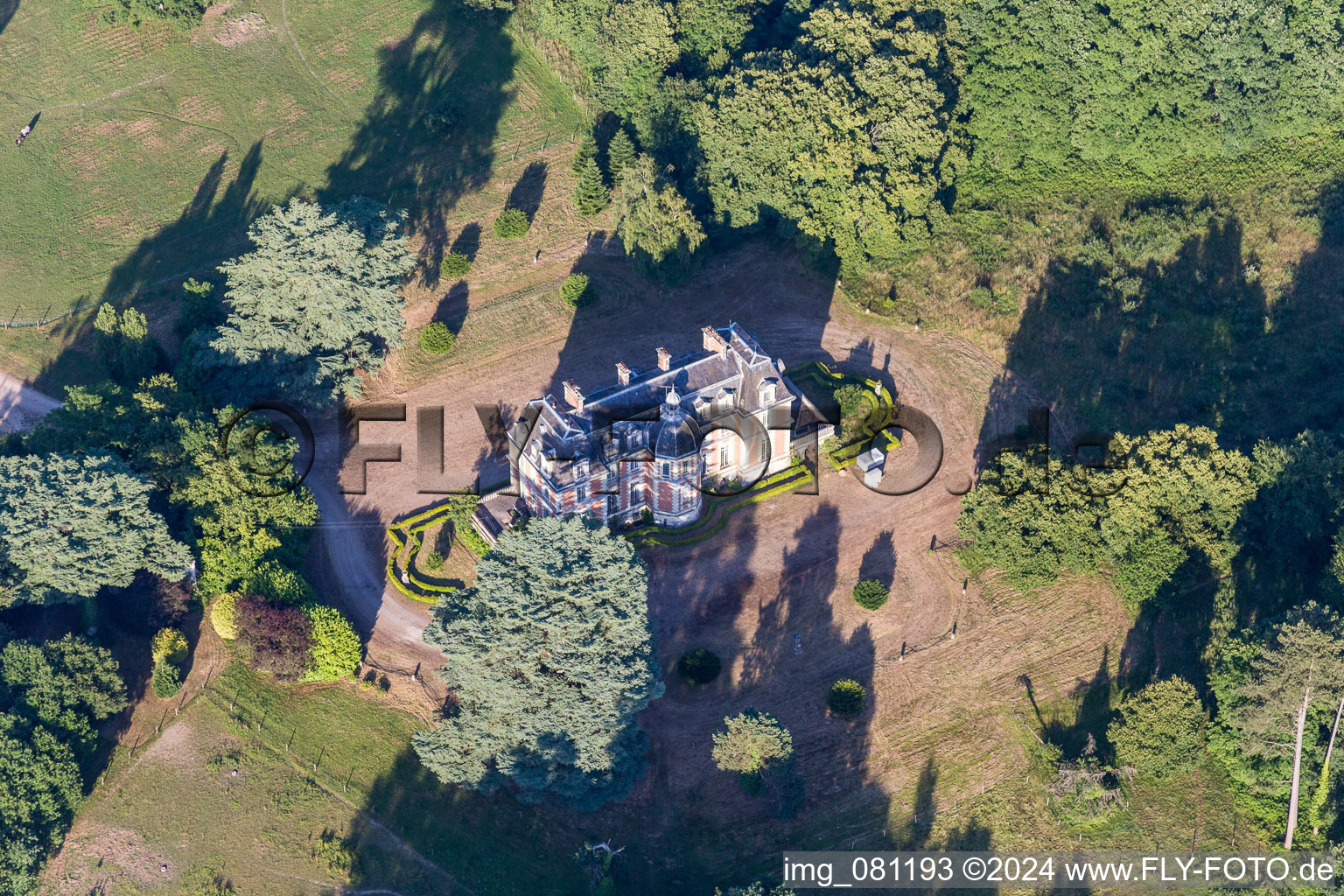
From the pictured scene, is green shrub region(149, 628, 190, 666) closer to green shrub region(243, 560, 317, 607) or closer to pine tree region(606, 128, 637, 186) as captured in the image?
green shrub region(243, 560, 317, 607)

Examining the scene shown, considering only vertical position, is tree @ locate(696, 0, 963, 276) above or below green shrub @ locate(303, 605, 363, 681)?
above

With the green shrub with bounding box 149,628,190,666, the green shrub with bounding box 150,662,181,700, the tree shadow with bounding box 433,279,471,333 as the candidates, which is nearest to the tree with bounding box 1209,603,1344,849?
the tree shadow with bounding box 433,279,471,333

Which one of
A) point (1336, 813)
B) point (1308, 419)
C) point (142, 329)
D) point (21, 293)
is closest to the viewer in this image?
point (1336, 813)

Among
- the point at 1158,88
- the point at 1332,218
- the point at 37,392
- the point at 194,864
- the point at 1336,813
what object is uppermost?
the point at 1158,88

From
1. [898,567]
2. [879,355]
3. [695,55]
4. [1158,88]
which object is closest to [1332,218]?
[1158,88]

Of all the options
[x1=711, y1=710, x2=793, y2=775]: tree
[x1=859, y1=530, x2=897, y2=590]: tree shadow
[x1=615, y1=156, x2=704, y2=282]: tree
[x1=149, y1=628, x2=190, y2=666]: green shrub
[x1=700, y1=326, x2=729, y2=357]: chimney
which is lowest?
[x1=711, y1=710, x2=793, y2=775]: tree

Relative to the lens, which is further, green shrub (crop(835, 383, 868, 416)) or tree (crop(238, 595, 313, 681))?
green shrub (crop(835, 383, 868, 416))

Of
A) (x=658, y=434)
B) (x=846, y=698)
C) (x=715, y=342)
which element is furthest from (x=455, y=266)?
(x=846, y=698)

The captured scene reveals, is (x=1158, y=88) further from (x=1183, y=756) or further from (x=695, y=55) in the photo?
(x=1183, y=756)
